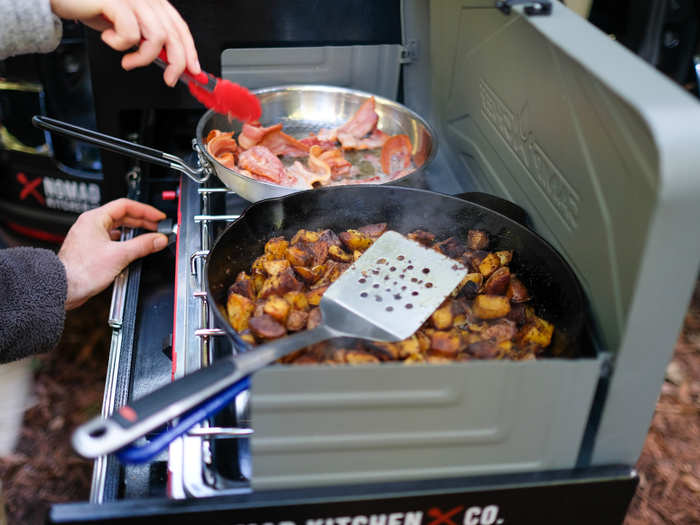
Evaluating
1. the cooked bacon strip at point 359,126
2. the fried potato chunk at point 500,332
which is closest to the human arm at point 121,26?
the cooked bacon strip at point 359,126

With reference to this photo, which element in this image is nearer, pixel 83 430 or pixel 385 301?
pixel 83 430

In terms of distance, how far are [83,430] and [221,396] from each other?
224 mm

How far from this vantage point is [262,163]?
5.72ft

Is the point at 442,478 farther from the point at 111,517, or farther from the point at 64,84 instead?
the point at 64,84

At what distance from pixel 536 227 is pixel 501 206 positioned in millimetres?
108

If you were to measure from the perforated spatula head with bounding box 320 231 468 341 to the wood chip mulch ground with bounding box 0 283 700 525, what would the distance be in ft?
5.55

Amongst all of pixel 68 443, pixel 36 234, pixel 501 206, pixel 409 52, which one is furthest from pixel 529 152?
pixel 36 234

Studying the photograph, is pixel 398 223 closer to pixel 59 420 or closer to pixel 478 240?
pixel 478 240

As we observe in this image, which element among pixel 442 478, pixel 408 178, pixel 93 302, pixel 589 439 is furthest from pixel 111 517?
pixel 93 302

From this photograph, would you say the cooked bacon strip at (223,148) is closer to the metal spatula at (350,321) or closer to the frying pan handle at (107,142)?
the frying pan handle at (107,142)

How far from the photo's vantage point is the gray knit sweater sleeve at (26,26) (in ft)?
4.99

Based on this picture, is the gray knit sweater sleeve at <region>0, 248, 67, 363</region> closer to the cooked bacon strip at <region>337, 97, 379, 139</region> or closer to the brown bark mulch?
the cooked bacon strip at <region>337, 97, 379, 139</region>

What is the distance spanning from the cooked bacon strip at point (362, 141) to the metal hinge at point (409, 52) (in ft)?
0.89

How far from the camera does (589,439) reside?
3.48 ft
